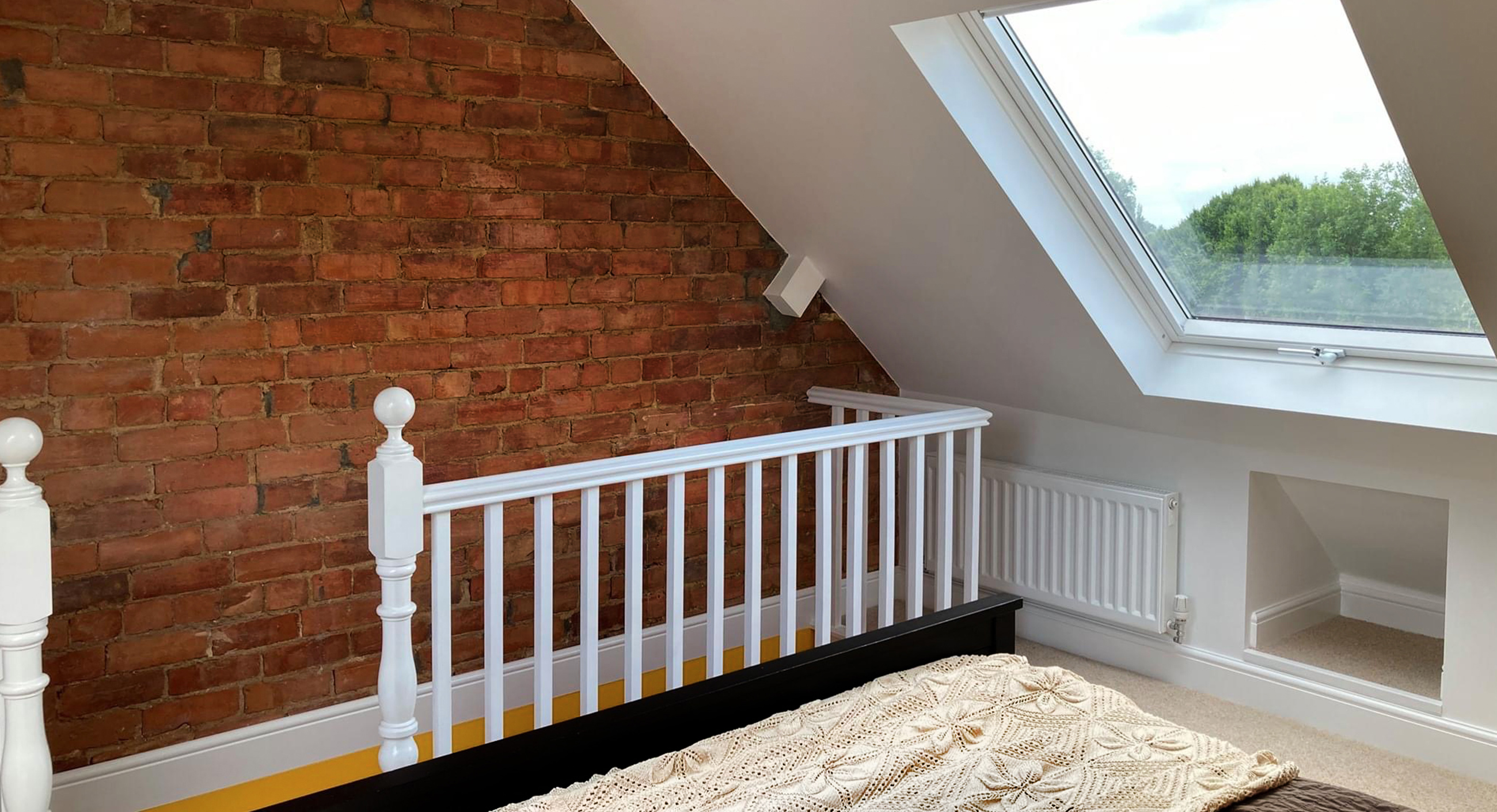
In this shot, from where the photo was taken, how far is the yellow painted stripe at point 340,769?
9.26 ft

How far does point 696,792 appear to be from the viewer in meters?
1.45

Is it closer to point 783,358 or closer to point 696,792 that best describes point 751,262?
point 783,358

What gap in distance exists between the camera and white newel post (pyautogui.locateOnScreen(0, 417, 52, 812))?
4.61 feet

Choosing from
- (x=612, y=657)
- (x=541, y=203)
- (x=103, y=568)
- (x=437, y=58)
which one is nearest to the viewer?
(x=103, y=568)

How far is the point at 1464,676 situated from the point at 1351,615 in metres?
0.82

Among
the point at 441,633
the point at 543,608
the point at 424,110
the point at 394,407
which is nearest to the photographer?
the point at 394,407

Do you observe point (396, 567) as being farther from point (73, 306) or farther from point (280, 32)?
point (280, 32)

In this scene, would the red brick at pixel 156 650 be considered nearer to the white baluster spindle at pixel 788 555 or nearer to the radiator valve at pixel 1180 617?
the white baluster spindle at pixel 788 555

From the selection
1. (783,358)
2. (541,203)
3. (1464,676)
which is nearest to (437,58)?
(541,203)

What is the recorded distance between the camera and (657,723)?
1683mm

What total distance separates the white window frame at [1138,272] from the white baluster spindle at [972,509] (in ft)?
2.14

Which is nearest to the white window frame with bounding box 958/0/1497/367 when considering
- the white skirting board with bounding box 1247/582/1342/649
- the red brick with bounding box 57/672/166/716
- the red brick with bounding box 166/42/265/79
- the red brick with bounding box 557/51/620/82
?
the white skirting board with bounding box 1247/582/1342/649

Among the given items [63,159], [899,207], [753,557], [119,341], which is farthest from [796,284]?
[63,159]

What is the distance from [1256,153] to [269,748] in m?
2.96
